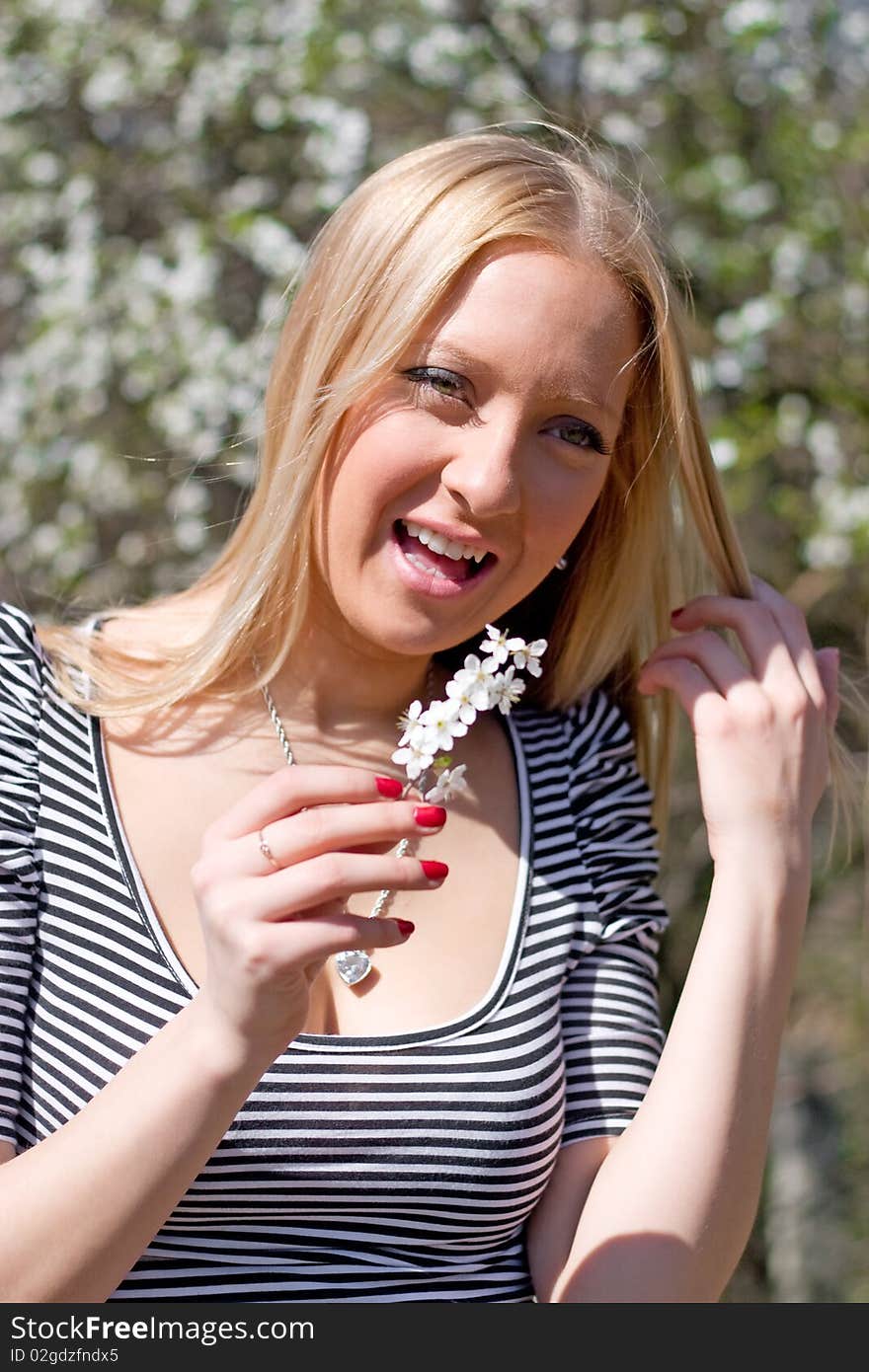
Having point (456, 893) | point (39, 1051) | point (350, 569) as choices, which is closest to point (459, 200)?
point (350, 569)

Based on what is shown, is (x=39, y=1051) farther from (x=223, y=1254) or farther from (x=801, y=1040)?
(x=801, y=1040)

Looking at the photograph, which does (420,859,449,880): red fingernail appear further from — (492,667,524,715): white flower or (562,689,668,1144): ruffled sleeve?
(562,689,668,1144): ruffled sleeve

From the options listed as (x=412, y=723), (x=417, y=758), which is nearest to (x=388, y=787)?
(x=417, y=758)

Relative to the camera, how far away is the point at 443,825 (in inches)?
59.1

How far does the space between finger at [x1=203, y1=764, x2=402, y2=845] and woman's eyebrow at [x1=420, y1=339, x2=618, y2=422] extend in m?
0.58

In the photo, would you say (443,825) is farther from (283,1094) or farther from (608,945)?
(608,945)

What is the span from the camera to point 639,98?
10.9 ft

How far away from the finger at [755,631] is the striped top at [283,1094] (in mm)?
466

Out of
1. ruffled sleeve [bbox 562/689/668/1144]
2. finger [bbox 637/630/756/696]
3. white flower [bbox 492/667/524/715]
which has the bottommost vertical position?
ruffled sleeve [bbox 562/689/668/1144]

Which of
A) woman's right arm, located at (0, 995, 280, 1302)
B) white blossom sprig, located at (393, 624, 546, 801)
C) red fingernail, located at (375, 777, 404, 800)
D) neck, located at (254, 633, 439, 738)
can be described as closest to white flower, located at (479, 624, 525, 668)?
white blossom sprig, located at (393, 624, 546, 801)

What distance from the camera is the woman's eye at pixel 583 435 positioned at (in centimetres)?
167

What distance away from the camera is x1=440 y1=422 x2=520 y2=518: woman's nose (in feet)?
5.15

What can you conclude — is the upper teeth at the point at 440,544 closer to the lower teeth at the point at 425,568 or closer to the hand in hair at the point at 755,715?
the lower teeth at the point at 425,568

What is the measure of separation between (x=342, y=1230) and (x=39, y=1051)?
40cm
